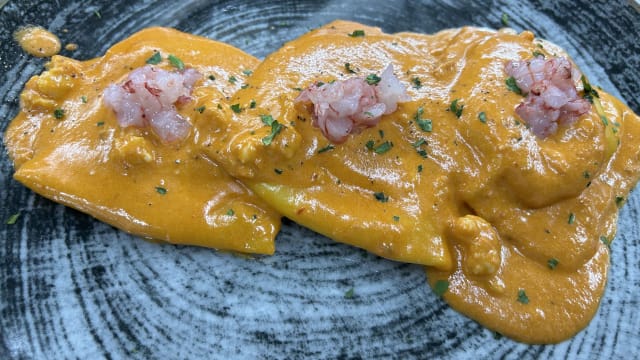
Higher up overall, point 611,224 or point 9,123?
point 9,123

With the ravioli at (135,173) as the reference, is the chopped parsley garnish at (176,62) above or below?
above

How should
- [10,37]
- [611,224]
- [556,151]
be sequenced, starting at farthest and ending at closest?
[10,37], [611,224], [556,151]

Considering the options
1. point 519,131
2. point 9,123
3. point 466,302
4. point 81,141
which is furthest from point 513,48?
point 9,123

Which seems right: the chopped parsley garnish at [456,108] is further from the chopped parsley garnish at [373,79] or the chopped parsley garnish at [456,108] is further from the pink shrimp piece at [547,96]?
the chopped parsley garnish at [373,79]

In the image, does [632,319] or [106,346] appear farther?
[632,319]

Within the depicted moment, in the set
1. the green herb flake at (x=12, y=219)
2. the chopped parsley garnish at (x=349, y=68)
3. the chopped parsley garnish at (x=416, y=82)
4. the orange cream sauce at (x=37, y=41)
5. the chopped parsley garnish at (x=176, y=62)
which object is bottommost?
the green herb flake at (x=12, y=219)

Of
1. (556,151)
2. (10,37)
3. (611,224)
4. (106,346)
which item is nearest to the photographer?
(106,346)

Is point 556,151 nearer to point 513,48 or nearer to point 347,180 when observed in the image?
point 513,48

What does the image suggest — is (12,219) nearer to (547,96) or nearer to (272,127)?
(272,127)

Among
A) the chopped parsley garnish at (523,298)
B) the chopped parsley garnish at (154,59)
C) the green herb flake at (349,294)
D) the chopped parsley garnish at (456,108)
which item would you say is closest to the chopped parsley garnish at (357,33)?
the chopped parsley garnish at (456,108)

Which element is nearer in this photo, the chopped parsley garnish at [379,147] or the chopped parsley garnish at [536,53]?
the chopped parsley garnish at [379,147]
